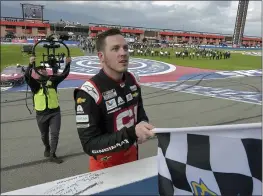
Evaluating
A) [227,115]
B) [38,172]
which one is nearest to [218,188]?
[38,172]

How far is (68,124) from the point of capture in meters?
6.50

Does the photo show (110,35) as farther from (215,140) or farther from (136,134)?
(215,140)

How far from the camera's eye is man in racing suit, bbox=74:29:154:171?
1754mm

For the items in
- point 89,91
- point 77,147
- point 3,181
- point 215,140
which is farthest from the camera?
point 77,147

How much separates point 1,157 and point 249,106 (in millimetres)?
7309

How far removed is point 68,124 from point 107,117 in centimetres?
478

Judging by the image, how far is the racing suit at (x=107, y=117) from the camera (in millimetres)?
1764

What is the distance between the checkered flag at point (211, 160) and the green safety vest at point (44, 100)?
3.25m

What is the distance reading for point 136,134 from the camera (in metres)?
1.69
